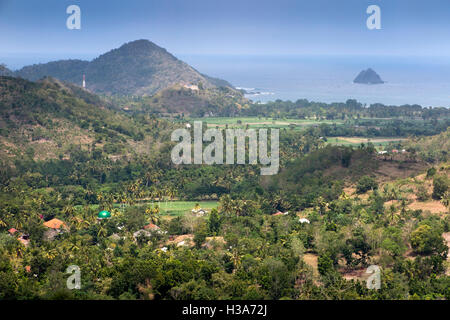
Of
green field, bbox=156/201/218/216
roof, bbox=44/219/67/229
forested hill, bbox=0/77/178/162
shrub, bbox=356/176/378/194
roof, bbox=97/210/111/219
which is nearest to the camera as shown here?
roof, bbox=44/219/67/229

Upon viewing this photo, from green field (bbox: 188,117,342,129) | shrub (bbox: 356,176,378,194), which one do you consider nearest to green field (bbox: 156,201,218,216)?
shrub (bbox: 356,176,378,194)

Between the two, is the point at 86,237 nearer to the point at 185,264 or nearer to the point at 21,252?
the point at 21,252

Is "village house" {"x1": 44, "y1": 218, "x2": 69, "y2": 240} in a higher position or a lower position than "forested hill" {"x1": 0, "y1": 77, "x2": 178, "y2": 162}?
lower

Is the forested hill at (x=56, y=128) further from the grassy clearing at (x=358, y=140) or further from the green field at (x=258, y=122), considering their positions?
the grassy clearing at (x=358, y=140)

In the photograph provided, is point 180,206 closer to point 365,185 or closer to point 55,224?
point 55,224

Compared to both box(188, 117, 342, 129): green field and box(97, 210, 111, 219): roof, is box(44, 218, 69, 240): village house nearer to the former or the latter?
box(97, 210, 111, 219): roof

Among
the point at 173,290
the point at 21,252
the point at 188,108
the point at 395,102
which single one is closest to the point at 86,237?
the point at 21,252

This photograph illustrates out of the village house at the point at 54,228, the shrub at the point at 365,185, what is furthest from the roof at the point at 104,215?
the shrub at the point at 365,185
